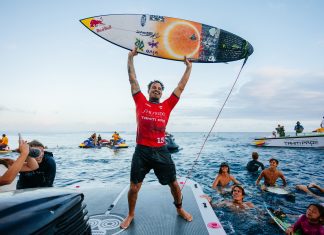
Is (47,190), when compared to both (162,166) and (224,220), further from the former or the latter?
(224,220)

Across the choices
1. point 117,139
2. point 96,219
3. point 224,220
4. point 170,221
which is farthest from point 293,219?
point 117,139

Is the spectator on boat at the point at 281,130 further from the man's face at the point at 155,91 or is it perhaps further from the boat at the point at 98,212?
the man's face at the point at 155,91

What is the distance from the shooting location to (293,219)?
18.7 ft

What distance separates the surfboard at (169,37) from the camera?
4.12 meters

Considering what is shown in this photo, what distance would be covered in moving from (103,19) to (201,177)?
8.77m

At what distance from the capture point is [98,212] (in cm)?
377

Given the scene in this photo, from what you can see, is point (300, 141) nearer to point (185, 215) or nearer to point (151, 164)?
point (185, 215)

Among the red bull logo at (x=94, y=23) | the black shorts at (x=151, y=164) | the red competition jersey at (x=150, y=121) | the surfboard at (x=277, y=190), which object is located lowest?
the surfboard at (x=277, y=190)

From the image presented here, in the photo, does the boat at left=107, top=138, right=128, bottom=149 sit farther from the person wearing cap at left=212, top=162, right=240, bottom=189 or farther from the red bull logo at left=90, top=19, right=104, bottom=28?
the red bull logo at left=90, top=19, right=104, bottom=28

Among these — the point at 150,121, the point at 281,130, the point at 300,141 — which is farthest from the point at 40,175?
the point at 281,130

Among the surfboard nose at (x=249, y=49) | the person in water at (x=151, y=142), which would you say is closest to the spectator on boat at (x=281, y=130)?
the surfboard nose at (x=249, y=49)

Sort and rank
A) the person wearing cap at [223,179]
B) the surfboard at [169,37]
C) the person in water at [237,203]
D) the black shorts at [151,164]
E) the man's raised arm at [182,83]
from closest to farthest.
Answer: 1. the black shorts at [151,164]
2. the man's raised arm at [182,83]
3. the surfboard at [169,37]
4. the person in water at [237,203]
5. the person wearing cap at [223,179]

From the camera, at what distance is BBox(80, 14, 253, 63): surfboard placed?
4117mm

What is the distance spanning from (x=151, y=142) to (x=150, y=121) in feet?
0.98
